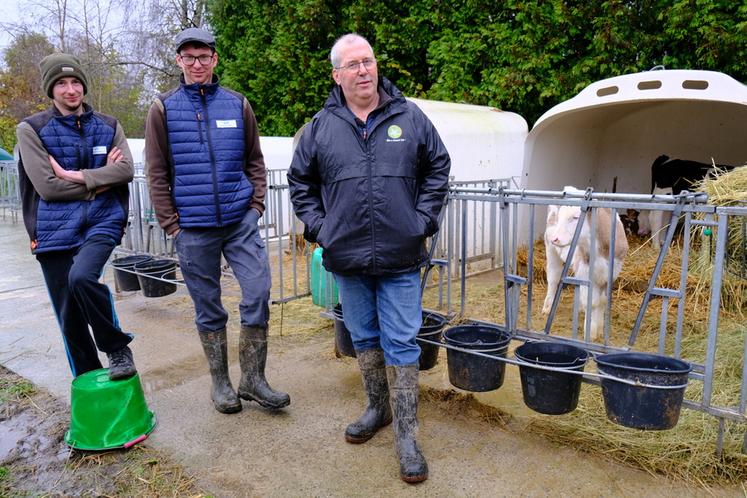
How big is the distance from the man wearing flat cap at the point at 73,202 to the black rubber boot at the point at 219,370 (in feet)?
1.38

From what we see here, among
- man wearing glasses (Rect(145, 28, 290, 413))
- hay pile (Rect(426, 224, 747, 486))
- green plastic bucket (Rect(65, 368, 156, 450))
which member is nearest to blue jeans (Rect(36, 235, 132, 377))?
green plastic bucket (Rect(65, 368, 156, 450))

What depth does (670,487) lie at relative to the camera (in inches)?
105

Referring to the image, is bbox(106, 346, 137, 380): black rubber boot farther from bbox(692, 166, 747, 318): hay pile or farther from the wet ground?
bbox(692, 166, 747, 318): hay pile

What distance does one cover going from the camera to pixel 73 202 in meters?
3.38

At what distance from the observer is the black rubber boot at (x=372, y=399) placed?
311cm

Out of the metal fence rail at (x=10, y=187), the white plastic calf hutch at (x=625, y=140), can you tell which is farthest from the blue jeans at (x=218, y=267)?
the metal fence rail at (x=10, y=187)

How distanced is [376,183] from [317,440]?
1.44m

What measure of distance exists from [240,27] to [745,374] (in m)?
13.1

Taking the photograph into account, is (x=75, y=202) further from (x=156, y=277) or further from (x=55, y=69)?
(x=156, y=277)

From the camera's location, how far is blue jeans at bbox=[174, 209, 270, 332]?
3334mm

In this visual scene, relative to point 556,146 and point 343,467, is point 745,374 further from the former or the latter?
point 556,146

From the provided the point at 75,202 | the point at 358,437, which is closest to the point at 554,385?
the point at 358,437

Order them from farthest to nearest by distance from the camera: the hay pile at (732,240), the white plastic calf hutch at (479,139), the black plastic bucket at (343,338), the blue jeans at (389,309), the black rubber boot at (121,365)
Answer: the white plastic calf hutch at (479,139)
the hay pile at (732,240)
the black plastic bucket at (343,338)
the black rubber boot at (121,365)
the blue jeans at (389,309)

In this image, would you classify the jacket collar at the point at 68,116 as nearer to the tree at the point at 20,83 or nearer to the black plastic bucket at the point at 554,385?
the black plastic bucket at the point at 554,385
